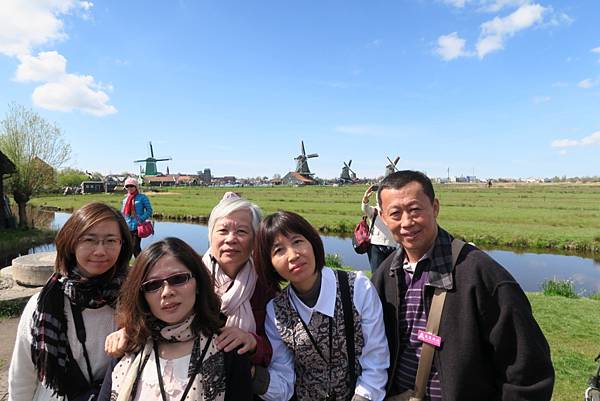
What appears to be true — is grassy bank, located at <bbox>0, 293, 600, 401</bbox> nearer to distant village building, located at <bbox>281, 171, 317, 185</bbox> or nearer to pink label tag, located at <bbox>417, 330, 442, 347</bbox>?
pink label tag, located at <bbox>417, 330, 442, 347</bbox>

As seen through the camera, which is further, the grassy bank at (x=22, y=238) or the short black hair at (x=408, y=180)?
the grassy bank at (x=22, y=238)

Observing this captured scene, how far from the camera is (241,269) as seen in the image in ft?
7.36

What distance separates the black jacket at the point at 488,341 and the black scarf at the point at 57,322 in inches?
74.9

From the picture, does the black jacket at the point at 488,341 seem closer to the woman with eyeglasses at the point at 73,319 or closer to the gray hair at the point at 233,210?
the gray hair at the point at 233,210

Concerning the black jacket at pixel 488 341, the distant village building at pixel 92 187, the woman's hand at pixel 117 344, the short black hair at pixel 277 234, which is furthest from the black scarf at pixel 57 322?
the distant village building at pixel 92 187

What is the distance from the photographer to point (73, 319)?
2.00 m

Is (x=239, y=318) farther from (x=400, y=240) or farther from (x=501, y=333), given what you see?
(x=501, y=333)

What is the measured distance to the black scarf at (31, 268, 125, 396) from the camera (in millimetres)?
1908

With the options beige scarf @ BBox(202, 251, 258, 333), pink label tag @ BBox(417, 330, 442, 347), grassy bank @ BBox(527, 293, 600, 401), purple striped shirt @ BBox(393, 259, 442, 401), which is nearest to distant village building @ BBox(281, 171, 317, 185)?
grassy bank @ BBox(527, 293, 600, 401)

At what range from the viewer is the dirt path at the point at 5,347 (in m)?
3.88

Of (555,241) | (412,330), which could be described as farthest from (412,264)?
(555,241)

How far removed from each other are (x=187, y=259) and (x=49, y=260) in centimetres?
732

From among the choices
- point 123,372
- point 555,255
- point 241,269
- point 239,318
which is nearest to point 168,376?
point 123,372

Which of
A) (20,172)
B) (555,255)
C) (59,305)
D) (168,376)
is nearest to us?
(168,376)
